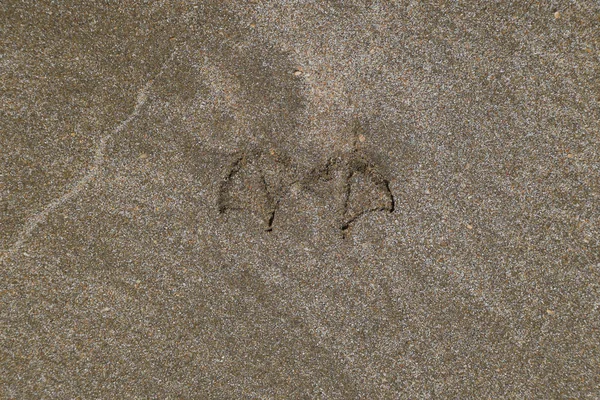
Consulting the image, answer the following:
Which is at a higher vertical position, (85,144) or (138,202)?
(85,144)

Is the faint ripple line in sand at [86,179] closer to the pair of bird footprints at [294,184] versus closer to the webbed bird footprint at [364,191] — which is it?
the pair of bird footprints at [294,184]

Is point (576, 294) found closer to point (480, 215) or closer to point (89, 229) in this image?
point (480, 215)

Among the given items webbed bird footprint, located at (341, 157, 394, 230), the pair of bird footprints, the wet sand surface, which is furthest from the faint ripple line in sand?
webbed bird footprint, located at (341, 157, 394, 230)

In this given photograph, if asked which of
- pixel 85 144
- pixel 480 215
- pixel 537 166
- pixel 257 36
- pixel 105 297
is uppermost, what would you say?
pixel 257 36

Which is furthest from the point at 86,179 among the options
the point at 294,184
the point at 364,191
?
the point at 364,191

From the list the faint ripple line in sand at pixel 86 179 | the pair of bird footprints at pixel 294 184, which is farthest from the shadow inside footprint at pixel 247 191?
the faint ripple line in sand at pixel 86 179

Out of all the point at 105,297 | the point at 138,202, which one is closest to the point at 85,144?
the point at 138,202
